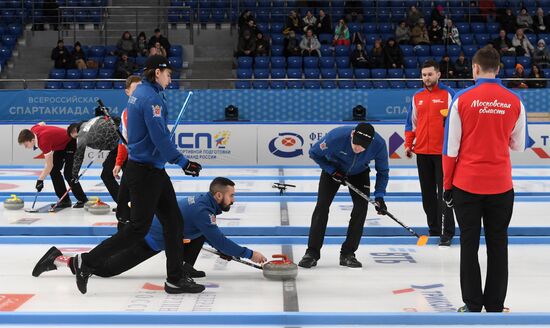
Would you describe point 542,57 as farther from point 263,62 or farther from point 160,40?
point 160,40

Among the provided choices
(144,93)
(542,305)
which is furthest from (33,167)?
(542,305)

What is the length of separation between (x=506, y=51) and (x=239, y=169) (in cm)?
889

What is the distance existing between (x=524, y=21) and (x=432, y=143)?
49.7 feet

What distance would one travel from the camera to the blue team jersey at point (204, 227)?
570 centimetres

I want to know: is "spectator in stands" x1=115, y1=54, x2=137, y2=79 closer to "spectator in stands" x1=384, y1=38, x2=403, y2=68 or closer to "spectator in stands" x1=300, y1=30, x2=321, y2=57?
"spectator in stands" x1=300, y1=30, x2=321, y2=57

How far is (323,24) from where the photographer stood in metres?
20.8

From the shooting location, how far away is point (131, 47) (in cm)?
2003

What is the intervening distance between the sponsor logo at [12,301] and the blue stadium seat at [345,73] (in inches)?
565

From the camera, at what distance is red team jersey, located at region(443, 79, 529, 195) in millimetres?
4609

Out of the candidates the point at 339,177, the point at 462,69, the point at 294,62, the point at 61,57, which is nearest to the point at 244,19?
the point at 294,62

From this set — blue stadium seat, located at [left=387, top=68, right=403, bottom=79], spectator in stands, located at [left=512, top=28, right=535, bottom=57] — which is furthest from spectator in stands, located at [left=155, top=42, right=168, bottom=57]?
spectator in stands, located at [left=512, top=28, right=535, bottom=57]

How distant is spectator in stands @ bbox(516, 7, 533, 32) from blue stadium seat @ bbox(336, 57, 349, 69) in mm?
5133

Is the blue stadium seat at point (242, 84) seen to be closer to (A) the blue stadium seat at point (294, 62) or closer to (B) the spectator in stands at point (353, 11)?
(A) the blue stadium seat at point (294, 62)

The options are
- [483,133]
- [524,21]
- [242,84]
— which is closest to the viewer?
[483,133]
